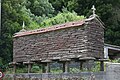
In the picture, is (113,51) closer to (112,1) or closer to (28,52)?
(112,1)

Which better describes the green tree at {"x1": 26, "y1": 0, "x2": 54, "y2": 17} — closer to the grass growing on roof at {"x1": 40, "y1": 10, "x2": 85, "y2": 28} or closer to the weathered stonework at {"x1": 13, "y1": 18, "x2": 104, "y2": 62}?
the grass growing on roof at {"x1": 40, "y1": 10, "x2": 85, "y2": 28}

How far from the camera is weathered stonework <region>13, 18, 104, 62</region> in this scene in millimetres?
15609

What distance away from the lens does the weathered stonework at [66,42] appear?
15609 millimetres

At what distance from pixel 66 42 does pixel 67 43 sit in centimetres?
9

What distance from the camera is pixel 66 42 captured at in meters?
16.4

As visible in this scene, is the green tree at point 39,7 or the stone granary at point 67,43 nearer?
the stone granary at point 67,43

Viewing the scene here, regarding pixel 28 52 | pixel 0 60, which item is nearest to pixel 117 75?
pixel 28 52

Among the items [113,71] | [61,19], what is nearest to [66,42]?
[113,71]

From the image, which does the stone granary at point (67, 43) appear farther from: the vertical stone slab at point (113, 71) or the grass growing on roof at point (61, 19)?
the grass growing on roof at point (61, 19)

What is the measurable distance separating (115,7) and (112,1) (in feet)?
2.52

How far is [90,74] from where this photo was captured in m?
14.2

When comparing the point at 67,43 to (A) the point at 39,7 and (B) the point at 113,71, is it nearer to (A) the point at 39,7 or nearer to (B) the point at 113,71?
(B) the point at 113,71

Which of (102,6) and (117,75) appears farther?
(102,6)

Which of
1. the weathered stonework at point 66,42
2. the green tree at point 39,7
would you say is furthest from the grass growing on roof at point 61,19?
the weathered stonework at point 66,42
